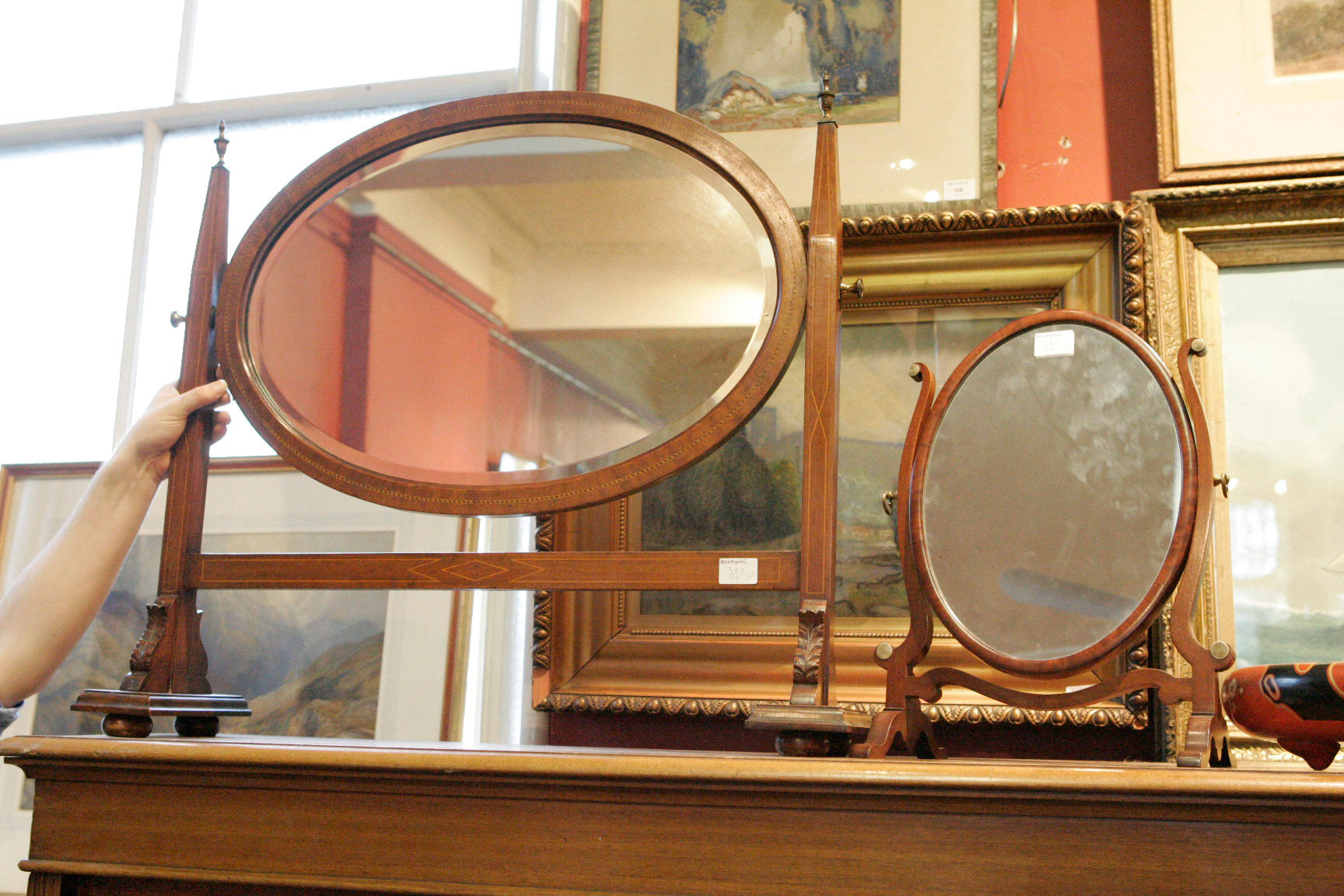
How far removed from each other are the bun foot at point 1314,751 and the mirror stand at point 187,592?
1055mm

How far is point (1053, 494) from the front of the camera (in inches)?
47.8

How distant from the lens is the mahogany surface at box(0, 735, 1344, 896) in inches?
36.2

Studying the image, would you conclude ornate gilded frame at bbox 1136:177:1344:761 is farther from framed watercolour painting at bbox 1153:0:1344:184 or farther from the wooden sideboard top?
the wooden sideboard top

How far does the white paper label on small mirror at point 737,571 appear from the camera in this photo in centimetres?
115

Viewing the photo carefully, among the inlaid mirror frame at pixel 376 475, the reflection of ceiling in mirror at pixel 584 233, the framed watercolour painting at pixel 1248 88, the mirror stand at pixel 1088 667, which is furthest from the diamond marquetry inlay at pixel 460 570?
the framed watercolour painting at pixel 1248 88

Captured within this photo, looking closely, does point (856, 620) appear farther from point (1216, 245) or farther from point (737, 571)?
point (1216, 245)

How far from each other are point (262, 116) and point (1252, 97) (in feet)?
5.05

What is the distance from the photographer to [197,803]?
111cm

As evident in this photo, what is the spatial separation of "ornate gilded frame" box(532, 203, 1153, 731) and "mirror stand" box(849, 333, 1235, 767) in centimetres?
18

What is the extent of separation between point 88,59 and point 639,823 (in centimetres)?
187

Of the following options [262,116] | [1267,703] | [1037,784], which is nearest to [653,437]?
[1037,784]

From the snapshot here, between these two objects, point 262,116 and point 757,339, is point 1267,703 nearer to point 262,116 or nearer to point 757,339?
point 757,339

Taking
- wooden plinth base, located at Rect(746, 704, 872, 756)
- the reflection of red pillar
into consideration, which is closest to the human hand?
the reflection of red pillar

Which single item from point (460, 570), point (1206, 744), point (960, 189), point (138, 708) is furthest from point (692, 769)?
point (960, 189)
